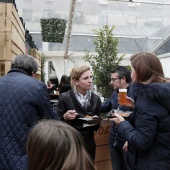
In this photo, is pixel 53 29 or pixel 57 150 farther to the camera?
pixel 53 29

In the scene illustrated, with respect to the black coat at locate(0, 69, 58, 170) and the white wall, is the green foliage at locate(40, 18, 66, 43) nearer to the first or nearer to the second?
the white wall

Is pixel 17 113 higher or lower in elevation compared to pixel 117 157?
higher

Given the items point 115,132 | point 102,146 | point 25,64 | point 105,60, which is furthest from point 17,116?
point 105,60

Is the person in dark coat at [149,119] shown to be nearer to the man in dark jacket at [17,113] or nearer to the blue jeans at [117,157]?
the man in dark jacket at [17,113]

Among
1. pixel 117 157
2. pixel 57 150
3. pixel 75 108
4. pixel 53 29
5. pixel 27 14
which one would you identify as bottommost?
pixel 117 157

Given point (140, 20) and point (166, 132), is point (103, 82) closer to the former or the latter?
point (166, 132)

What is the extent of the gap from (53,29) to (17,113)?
6987 mm

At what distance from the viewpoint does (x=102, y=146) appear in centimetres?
372

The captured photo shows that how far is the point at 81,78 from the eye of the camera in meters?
3.15

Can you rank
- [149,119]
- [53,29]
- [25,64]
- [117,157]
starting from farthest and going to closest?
[53,29]
[117,157]
[25,64]
[149,119]

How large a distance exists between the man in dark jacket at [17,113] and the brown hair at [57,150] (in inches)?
43.3

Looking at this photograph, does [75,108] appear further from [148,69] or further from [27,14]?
[27,14]

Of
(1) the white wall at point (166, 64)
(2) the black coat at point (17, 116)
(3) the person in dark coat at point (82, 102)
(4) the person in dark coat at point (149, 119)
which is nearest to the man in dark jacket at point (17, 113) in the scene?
(2) the black coat at point (17, 116)

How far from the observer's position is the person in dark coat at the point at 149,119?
2.05 metres
